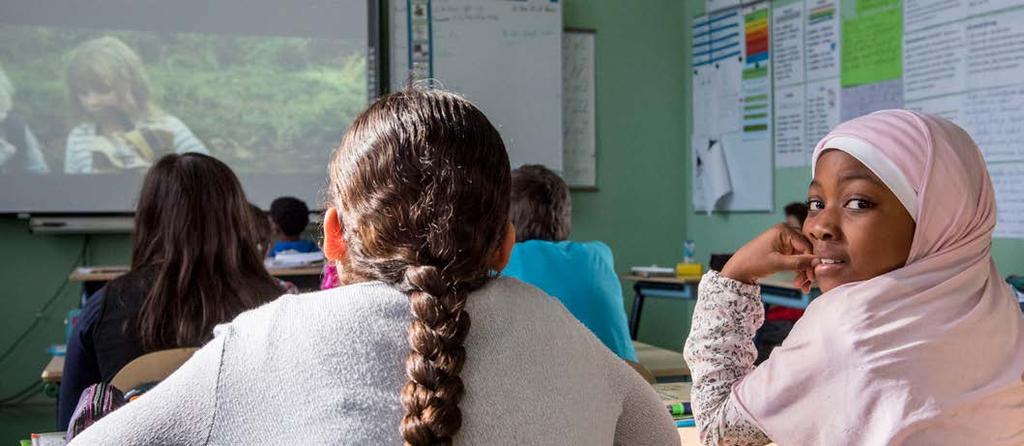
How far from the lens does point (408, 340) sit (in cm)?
98

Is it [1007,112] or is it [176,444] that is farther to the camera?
[1007,112]

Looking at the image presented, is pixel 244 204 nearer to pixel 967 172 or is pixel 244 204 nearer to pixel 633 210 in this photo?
pixel 967 172

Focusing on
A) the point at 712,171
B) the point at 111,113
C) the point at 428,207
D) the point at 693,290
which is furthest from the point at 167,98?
the point at 428,207

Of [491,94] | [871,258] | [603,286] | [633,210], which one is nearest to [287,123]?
[491,94]

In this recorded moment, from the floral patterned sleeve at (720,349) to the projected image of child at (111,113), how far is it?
197 inches

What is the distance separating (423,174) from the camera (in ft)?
3.36

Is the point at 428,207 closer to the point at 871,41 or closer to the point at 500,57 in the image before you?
the point at 871,41

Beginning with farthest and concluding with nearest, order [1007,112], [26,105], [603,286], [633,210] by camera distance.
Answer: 1. [633,210]
2. [26,105]
3. [1007,112]
4. [603,286]

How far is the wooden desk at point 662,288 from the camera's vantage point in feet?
17.6

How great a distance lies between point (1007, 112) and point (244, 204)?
346 cm

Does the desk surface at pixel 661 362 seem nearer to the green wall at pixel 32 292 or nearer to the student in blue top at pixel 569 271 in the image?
the student in blue top at pixel 569 271

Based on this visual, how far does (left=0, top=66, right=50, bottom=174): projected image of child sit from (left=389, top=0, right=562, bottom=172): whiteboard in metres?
2.04

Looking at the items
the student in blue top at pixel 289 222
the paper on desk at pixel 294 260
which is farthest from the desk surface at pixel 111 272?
the student in blue top at pixel 289 222

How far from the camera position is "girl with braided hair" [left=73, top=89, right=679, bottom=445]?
3.15 ft
